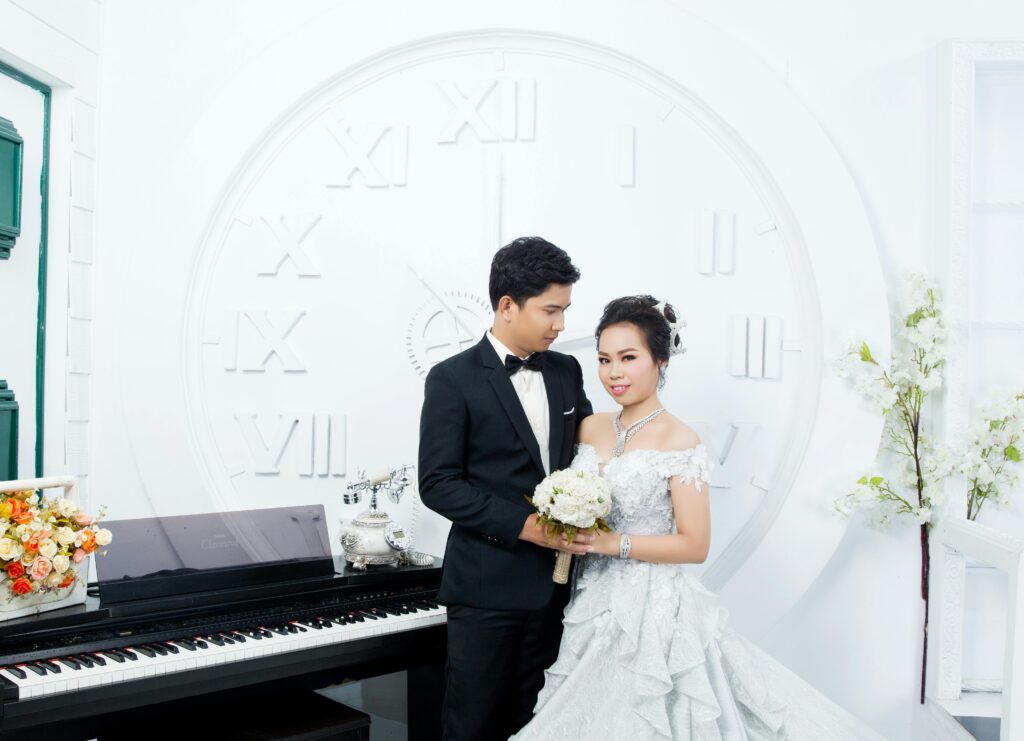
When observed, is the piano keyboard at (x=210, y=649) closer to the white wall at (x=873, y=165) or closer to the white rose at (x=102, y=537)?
the white rose at (x=102, y=537)

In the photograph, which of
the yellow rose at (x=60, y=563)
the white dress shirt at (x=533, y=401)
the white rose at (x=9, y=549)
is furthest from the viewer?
the white dress shirt at (x=533, y=401)

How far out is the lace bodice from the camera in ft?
7.85

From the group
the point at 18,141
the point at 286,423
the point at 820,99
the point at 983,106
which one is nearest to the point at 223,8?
→ the point at 18,141

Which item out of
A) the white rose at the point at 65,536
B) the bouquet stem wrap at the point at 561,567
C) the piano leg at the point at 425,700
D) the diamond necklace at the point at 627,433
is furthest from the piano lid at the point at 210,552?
the diamond necklace at the point at 627,433

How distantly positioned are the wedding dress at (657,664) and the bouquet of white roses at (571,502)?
15 cm

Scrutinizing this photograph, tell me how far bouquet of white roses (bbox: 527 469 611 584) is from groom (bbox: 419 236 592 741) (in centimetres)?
9

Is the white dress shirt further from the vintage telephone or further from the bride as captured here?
the vintage telephone

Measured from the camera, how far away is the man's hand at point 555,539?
2354 millimetres

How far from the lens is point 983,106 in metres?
3.32

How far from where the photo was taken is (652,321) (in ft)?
8.16

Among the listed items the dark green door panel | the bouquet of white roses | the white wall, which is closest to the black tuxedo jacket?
the bouquet of white roses

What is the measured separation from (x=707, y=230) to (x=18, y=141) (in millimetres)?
2629

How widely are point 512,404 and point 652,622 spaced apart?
702 mm

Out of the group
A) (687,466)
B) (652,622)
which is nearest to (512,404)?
(687,466)
